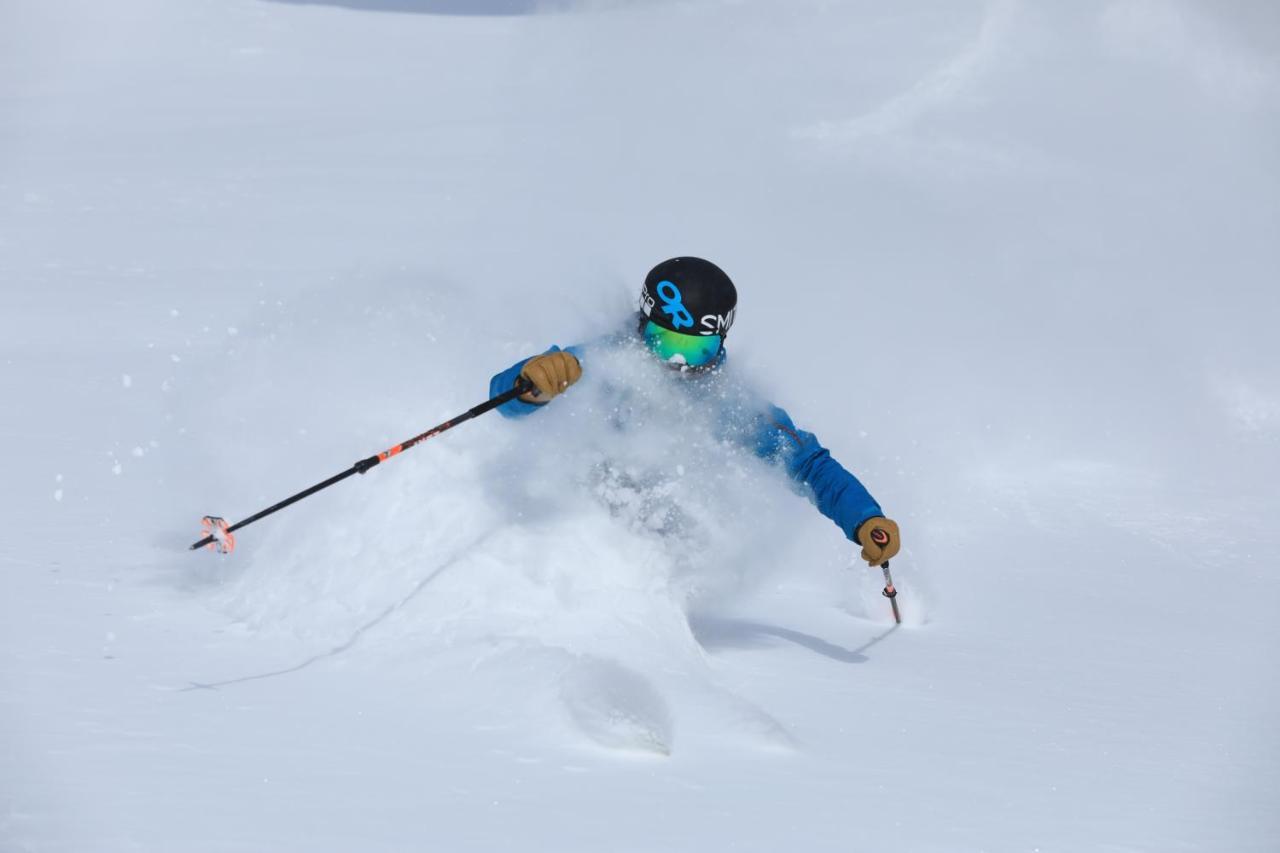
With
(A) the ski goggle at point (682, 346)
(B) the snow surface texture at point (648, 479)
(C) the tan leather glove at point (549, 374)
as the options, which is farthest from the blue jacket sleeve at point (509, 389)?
(A) the ski goggle at point (682, 346)

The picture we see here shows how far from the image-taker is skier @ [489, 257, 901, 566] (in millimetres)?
4195

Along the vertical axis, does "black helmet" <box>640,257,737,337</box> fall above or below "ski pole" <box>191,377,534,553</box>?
above

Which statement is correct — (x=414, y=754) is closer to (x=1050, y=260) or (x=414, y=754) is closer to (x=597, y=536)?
(x=597, y=536)

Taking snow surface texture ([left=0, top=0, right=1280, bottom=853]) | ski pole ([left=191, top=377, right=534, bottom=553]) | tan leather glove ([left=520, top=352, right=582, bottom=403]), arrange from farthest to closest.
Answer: tan leather glove ([left=520, top=352, right=582, bottom=403]), ski pole ([left=191, top=377, right=534, bottom=553]), snow surface texture ([left=0, top=0, right=1280, bottom=853])

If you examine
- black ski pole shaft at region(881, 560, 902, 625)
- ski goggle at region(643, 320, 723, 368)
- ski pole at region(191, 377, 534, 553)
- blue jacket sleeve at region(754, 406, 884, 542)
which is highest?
ski goggle at region(643, 320, 723, 368)

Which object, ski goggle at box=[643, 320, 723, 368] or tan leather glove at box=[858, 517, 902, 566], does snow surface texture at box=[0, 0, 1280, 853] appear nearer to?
ski goggle at box=[643, 320, 723, 368]

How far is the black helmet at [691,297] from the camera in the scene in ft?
14.3

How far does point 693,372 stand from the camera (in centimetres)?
451

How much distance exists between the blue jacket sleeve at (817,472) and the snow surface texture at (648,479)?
0.15 m

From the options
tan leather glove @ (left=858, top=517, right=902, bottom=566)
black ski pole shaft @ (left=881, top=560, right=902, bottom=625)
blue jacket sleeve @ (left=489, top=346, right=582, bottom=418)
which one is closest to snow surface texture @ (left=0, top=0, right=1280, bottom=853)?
black ski pole shaft @ (left=881, top=560, right=902, bottom=625)

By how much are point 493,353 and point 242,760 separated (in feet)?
10.0

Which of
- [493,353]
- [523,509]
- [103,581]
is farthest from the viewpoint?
[493,353]

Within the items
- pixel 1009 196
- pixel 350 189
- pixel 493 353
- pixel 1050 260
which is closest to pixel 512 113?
pixel 350 189

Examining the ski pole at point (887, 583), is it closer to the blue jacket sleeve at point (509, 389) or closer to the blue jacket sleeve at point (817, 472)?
the blue jacket sleeve at point (817, 472)
